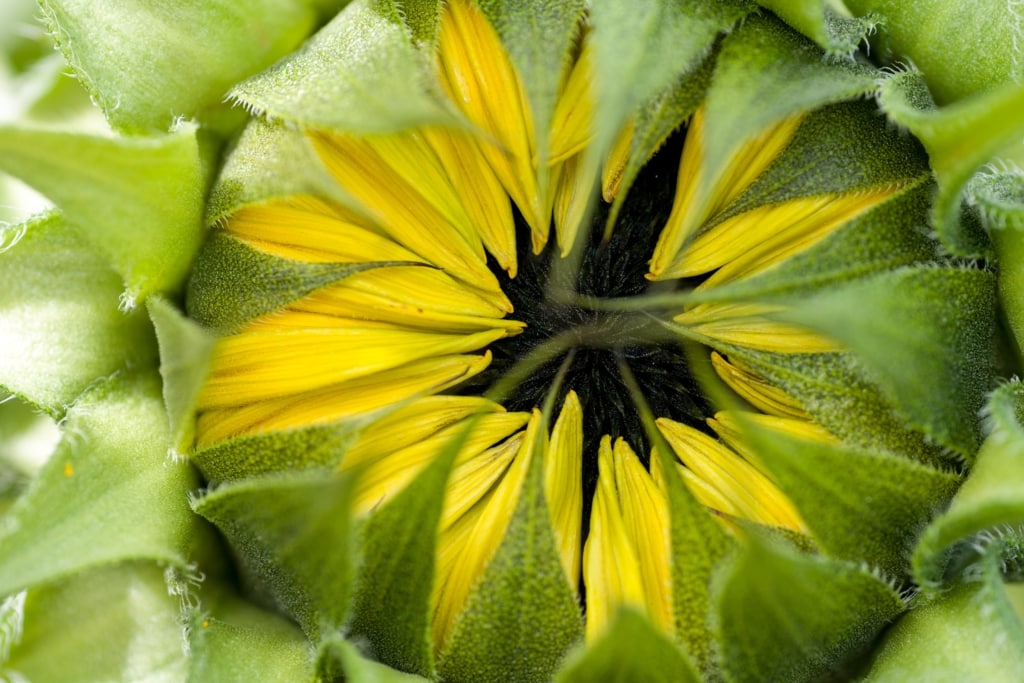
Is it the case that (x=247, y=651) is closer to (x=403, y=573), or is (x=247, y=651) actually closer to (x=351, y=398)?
(x=403, y=573)

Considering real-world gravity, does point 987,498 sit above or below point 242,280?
above

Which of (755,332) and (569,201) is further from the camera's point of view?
(569,201)

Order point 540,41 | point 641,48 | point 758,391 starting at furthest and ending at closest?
point 758,391
point 540,41
point 641,48

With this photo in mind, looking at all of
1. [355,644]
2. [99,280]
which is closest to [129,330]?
[99,280]

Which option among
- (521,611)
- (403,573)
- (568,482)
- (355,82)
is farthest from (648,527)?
(355,82)

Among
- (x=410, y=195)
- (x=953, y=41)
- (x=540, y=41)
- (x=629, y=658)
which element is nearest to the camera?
(x=629, y=658)

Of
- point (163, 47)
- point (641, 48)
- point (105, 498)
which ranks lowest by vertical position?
point (105, 498)

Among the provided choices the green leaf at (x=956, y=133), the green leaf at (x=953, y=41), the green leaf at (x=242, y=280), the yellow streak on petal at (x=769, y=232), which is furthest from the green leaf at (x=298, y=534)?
the green leaf at (x=953, y=41)

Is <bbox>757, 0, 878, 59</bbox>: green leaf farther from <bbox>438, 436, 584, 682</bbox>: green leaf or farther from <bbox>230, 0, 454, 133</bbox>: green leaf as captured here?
<bbox>438, 436, 584, 682</bbox>: green leaf
